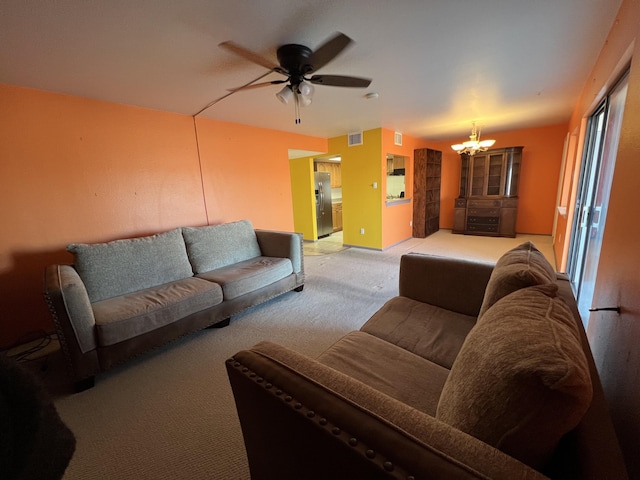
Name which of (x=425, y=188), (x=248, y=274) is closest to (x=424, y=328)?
(x=248, y=274)

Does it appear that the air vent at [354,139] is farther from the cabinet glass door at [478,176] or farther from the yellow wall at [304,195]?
the cabinet glass door at [478,176]

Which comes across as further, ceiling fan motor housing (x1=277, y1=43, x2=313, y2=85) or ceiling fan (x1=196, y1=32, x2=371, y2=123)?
ceiling fan motor housing (x1=277, y1=43, x2=313, y2=85)

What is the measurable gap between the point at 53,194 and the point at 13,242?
50cm

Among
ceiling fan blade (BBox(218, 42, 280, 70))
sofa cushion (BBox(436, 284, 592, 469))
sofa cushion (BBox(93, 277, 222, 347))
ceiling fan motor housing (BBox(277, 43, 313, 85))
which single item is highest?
ceiling fan motor housing (BBox(277, 43, 313, 85))

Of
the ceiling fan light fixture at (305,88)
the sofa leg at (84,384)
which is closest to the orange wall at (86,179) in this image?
the sofa leg at (84,384)

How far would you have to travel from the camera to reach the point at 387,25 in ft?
5.25

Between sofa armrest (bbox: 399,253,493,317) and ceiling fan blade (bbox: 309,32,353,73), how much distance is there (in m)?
1.43

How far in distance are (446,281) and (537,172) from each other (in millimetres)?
5615

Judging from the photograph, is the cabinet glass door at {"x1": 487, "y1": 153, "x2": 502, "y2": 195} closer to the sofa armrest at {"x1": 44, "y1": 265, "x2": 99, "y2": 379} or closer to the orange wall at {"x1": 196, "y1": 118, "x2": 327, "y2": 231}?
the orange wall at {"x1": 196, "y1": 118, "x2": 327, "y2": 231}

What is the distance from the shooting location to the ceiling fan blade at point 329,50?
1461mm

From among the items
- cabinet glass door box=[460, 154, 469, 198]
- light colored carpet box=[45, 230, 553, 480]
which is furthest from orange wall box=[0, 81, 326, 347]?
cabinet glass door box=[460, 154, 469, 198]

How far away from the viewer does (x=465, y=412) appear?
0.66 meters

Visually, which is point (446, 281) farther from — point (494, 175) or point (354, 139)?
point (494, 175)

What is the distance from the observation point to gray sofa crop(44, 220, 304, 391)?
172 cm
